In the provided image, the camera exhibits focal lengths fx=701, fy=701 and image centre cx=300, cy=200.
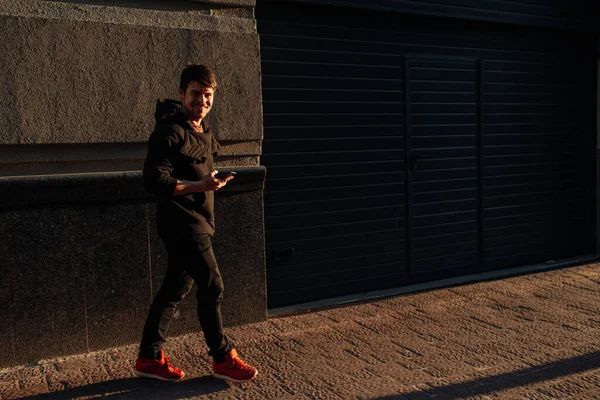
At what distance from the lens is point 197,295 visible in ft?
13.7

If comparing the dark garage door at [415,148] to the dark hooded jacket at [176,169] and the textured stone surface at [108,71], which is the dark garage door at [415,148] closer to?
the textured stone surface at [108,71]

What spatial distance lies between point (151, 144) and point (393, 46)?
360 cm

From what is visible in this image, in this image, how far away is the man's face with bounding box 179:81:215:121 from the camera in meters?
3.96

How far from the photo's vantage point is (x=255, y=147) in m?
5.55

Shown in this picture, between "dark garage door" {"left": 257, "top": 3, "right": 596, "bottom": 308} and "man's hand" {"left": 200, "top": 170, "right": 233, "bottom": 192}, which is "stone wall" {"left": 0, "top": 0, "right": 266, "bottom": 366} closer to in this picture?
"dark garage door" {"left": 257, "top": 3, "right": 596, "bottom": 308}

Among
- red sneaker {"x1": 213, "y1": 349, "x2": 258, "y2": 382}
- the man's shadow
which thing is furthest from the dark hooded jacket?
the man's shadow

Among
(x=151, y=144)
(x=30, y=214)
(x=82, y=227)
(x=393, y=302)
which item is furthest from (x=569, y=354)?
(x=30, y=214)

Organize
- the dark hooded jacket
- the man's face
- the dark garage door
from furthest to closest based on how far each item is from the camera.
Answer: the dark garage door
the man's face
the dark hooded jacket

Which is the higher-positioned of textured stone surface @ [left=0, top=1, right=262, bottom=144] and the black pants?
textured stone surface @ [left=0, top=1, right=262, bottom=144]

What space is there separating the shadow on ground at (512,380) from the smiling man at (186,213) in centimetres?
109

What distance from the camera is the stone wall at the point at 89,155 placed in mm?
4578

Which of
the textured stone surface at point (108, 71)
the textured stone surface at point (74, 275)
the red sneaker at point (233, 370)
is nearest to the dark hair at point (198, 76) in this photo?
the textured stone surface at point (108, 71)

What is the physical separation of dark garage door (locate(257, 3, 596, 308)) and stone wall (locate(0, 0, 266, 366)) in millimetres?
903

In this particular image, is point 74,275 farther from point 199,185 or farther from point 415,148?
point 415,148
